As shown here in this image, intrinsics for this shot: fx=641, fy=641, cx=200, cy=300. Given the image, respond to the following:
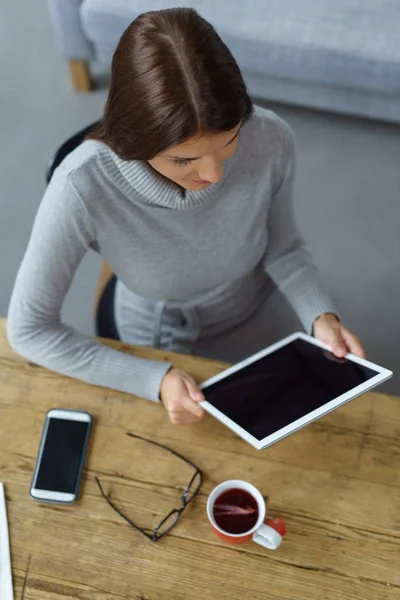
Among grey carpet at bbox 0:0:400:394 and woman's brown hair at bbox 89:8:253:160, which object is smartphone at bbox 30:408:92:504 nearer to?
woman's brown hair at bbox 89:8:253:160

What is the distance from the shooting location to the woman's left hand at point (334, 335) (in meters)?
1.15

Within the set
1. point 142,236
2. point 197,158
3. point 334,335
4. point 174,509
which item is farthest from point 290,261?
point 174,509

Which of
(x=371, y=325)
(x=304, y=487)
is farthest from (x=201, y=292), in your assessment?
(x=371, y=325)

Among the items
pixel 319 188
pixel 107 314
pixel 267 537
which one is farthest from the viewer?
pixel 319 188

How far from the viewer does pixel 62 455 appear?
1062 mm

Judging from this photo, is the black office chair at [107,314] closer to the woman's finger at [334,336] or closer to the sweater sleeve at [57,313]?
the sweater sleeve at [57,313]

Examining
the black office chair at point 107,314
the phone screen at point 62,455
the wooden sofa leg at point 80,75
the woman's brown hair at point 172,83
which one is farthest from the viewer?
the wooden sofa leg at point 80,75

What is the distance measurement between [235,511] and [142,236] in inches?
19.3

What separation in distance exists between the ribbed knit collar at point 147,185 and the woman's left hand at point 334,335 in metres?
0.34

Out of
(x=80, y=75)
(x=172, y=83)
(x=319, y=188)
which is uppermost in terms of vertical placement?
(x=172, y=83)

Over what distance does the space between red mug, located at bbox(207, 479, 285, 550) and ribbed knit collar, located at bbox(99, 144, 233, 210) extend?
457 millimetres

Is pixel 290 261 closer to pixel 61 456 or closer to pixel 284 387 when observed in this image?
pixel 284 387

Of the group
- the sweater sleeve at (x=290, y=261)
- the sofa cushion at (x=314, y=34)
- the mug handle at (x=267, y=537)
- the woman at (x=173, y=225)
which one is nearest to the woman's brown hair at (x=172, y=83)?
the woman at (x=173, y=225)

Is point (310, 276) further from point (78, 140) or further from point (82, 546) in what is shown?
point (82, 546)
